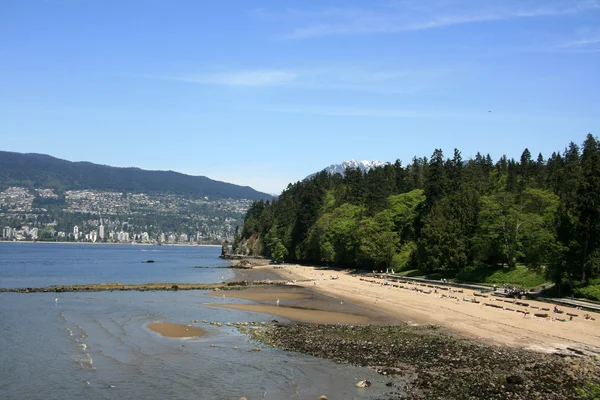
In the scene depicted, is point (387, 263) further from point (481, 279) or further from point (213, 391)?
point (213, 391)

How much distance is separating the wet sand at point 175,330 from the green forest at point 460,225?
35.2 meters

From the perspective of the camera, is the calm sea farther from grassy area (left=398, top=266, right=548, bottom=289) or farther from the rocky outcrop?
grassy area (left=398, top=266, right=548, bottom=289)

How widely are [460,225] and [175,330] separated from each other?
50806 mm

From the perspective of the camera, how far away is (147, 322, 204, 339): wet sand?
1639 inches

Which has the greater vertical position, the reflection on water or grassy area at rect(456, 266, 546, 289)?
grassy area at rect(456, 266, 546, 289)

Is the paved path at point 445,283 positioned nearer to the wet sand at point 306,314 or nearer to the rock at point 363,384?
the wet sand at point 306,314

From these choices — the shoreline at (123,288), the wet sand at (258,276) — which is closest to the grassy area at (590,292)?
the shoreline at (123,288)

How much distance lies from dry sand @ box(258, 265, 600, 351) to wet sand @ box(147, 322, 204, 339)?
1185 cm

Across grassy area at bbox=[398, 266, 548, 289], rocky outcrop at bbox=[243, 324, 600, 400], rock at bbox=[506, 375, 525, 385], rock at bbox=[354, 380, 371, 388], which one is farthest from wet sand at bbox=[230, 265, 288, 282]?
rock at bbox=[506, 375, 525, 385]

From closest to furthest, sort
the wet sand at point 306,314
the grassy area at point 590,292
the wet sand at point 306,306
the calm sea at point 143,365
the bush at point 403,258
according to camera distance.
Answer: the calm sea at point 143,365, the wet sand at point 306,314, the wet sand at point 306,306, the grassy area at point 590,292, the bush at point 403,258

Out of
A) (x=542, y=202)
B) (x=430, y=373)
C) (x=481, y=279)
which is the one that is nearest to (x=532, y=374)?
(x=430, y=373)

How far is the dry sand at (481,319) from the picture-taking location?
36.5 metres

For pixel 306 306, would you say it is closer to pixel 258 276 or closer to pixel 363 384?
pixel 363 384

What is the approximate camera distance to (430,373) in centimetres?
2833
